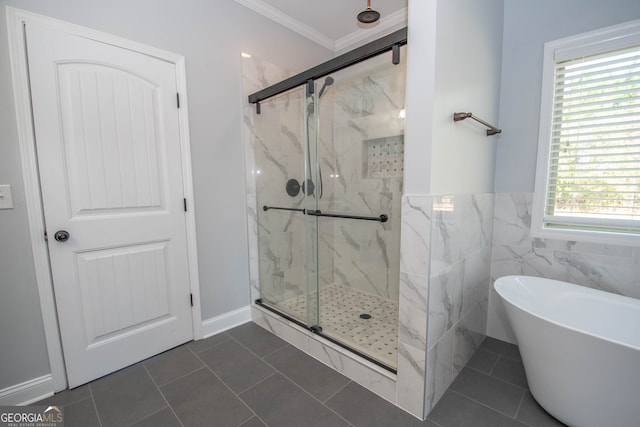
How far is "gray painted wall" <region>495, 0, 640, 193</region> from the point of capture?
1701mm

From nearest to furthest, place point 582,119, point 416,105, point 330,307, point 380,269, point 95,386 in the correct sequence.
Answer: point 416,105
point 95,386
point 582,119
point 330,307
point 380,269

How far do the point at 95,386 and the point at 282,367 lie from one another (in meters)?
1.11

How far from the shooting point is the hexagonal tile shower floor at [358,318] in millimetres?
1750

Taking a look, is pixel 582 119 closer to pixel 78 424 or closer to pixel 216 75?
pixel 216 75

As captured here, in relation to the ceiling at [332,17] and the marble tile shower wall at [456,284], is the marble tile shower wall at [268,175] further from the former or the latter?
the marble tile shower wall at [456,284]

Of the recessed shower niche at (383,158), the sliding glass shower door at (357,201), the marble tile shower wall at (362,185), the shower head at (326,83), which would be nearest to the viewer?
the shower head at (326,83)

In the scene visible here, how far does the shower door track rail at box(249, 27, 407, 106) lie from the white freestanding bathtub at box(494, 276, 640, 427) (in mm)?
1479

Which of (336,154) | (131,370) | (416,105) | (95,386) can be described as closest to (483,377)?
(416,105)

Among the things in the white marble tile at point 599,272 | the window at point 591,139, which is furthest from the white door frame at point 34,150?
the white marble tile at point 599,272

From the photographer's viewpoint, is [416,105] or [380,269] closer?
[416,105]

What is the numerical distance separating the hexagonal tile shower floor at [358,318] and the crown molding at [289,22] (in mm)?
2506

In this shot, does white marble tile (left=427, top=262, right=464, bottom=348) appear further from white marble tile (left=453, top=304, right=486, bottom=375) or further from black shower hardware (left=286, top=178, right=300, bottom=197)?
black shower hardware (left=286, top=178, right=300, bottom=197)

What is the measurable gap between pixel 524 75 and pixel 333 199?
1668 millimetres

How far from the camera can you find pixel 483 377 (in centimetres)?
165
